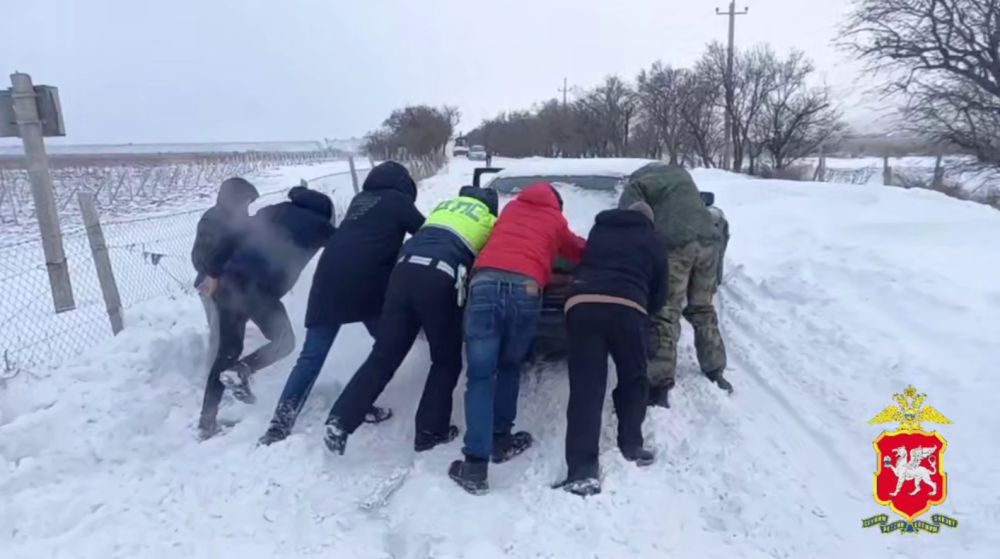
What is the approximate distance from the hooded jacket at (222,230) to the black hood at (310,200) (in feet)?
1.22

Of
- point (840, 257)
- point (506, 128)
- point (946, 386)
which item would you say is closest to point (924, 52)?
point (840, 257)

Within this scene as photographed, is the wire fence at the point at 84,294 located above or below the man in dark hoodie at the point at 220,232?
below

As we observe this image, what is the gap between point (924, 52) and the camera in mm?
23609

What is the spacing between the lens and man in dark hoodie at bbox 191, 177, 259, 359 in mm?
4695

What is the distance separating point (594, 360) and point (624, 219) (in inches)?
33.8

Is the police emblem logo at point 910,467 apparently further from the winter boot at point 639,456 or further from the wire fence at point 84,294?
the wire fence at point 84,294

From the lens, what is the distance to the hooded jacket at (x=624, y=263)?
3.88 m

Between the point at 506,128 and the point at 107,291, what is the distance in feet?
215

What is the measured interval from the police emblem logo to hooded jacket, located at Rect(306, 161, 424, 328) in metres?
2.99

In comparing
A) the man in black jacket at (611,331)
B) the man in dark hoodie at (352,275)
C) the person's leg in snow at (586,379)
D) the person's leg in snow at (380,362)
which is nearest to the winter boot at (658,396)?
the man in black jacket at (611,331)

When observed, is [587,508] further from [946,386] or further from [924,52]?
[924,52]

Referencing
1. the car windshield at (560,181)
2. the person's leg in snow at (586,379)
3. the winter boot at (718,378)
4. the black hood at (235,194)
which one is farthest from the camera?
the car windshield at (560,181)

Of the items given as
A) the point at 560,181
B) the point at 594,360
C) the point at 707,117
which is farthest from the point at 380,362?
the point at 707,117

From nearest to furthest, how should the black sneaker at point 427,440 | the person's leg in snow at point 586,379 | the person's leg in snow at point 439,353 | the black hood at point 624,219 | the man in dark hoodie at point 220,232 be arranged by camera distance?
the person's leg in snow at point 586,379
the person's leg in snow at point 439,353
the black hood at point 624,219
the black sneaker at point 427,440
the man in dark hoodie at point 220,232
